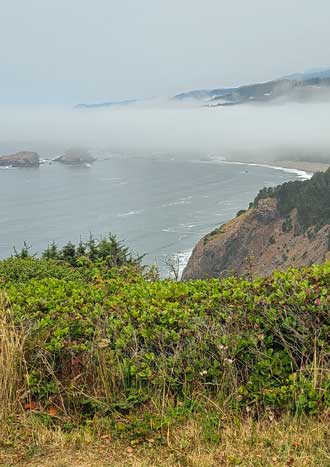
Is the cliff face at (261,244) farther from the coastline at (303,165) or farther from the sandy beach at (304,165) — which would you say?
the sandy beach at (304,165)

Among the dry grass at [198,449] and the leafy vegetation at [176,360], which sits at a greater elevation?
the leafy vegetation at [176,360]

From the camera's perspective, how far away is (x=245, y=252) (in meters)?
61.0

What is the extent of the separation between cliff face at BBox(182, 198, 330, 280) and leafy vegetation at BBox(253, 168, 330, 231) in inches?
32.6

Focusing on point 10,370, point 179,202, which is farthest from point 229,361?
point 179,202

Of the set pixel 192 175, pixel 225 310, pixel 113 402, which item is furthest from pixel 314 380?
pixel 192 175

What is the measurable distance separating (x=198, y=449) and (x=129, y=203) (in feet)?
237

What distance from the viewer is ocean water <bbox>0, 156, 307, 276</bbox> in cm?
5606

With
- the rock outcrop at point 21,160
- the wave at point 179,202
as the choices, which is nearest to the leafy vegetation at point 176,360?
the wave at point 179,202

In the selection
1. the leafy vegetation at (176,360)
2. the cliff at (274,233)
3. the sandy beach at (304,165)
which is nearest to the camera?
the leafy vegetation at (176,360)

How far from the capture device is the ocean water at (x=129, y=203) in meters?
56.1

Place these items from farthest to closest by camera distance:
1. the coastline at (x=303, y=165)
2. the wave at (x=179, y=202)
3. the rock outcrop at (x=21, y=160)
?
the coastline at (x=303, y=165) < the rock outcrop at (x=21, y=160) < the wave at (x=179, y=202)

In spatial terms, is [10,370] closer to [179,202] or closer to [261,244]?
[261,244]

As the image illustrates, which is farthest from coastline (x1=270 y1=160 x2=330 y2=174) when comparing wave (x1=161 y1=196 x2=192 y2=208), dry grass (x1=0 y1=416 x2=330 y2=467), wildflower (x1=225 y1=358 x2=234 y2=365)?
dry grass (x1=0 y1=416 x2=330 y2=467)

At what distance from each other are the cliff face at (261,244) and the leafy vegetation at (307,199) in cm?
83
